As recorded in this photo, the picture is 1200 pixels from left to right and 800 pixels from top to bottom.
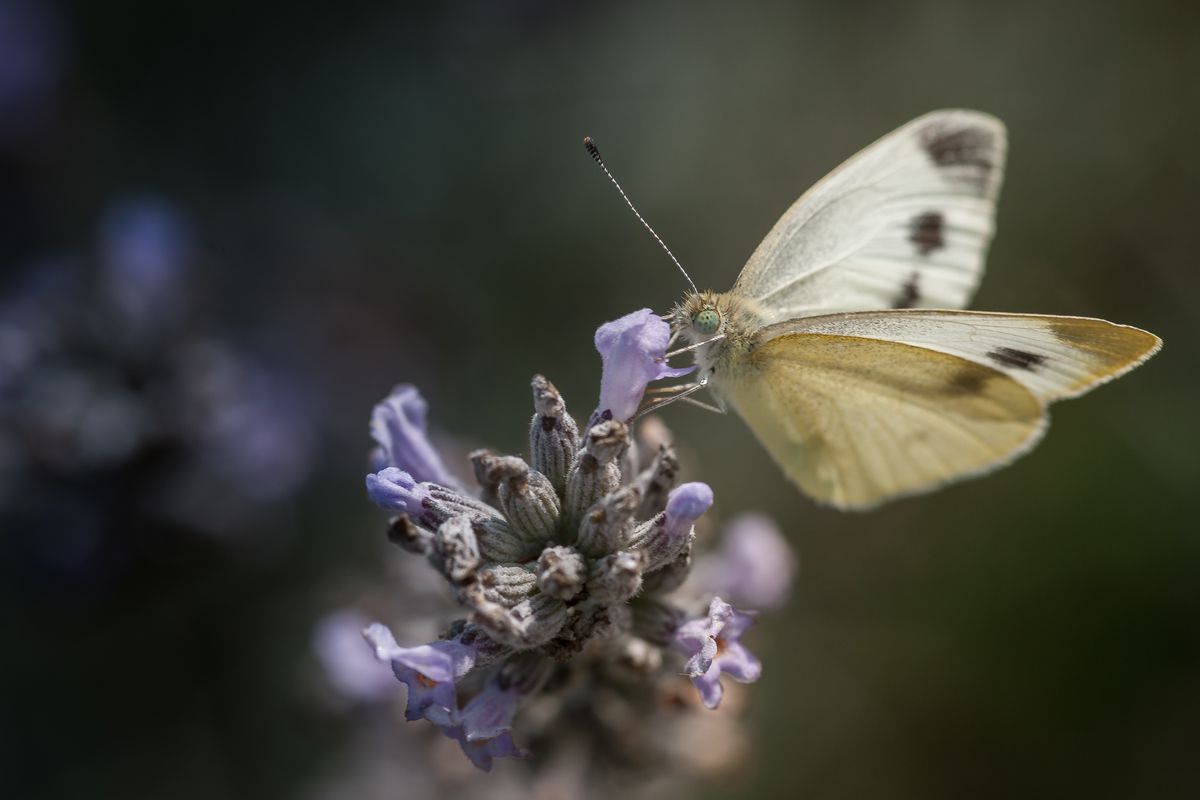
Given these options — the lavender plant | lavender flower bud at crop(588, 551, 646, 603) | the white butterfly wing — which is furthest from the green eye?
lavender flower bud at crop(588, 551, 646, 603)

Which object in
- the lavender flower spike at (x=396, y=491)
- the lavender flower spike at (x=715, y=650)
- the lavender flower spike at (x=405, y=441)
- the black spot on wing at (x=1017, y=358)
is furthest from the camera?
the black spot on wing at (x=1017, y=358)

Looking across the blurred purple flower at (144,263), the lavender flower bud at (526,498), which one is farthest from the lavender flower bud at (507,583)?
the blurred purple flower at (144,263)

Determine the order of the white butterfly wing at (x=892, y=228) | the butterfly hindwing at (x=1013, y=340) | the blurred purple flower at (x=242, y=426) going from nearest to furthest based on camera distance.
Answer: the butterfly hindwing at (x=1013, y=340) → the white butterfly wing at (x=892, y=228) → the blurred purple flower at (x=242, y=426)

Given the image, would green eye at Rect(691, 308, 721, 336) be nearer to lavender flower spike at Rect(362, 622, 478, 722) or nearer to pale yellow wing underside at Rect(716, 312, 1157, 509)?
pale yellow wing underside at Rect(716, 312, 1157, 509)

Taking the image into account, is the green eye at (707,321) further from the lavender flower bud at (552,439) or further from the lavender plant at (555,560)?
the lavender flower bud at (552,439)

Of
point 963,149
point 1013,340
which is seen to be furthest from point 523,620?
point 963,149

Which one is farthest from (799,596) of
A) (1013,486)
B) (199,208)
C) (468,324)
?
(199,208)
